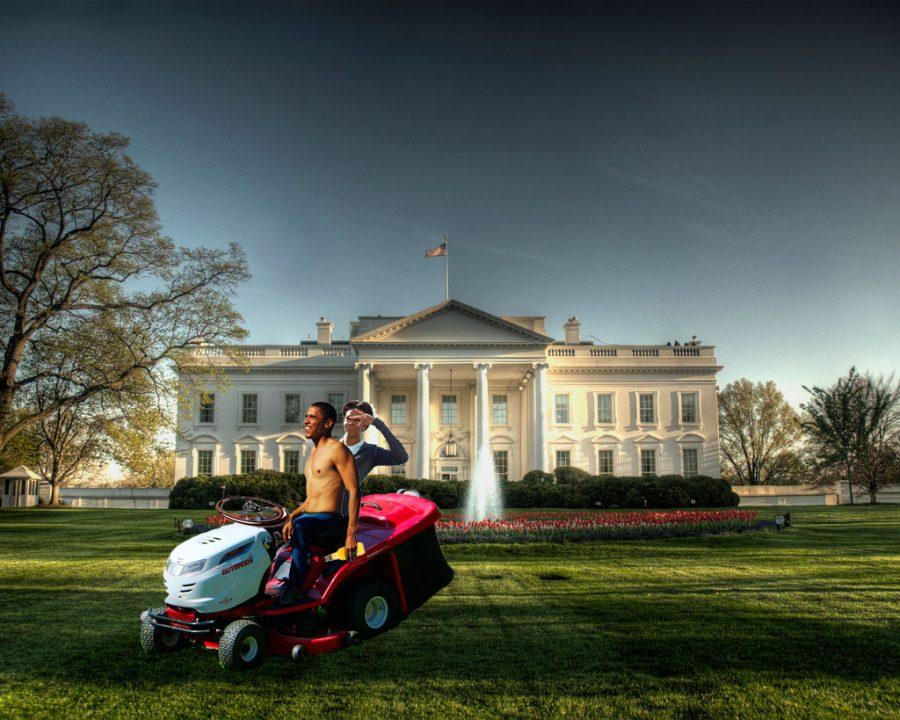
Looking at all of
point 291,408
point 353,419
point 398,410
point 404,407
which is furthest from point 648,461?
point 353,419

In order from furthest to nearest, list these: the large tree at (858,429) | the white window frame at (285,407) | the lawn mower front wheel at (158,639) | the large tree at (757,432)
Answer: the large tree at (757,432) → the white window frame at (285,407) → the large tree at (858,429) → the lawn mower front wheel at (158,639)

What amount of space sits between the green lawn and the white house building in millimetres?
30007

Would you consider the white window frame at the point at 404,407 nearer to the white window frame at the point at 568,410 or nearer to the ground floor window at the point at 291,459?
the ground floor window at the point at 291,459

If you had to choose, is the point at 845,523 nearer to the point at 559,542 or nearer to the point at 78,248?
the point at 559,542

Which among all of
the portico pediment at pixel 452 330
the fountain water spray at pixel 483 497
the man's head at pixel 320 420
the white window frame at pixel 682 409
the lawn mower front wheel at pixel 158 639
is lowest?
the fountain water spray at pixel 483 497

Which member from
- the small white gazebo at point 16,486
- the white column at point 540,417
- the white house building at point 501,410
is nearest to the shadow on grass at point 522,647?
the white column at point 540,417

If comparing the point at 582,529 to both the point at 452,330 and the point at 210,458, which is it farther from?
the point at 210,458

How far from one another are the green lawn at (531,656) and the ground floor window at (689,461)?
31367 millimetres

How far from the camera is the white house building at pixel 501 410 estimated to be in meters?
39.0

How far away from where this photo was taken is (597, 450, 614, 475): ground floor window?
129 feet

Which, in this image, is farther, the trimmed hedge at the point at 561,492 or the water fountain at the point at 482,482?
the trimmed hedge at the point at 561,492

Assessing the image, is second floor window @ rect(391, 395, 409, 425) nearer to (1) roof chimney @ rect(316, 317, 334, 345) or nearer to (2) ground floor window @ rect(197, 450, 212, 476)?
(1) roof chimney @ rect(316, 317, 334, 345)

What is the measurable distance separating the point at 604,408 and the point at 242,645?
37465mm

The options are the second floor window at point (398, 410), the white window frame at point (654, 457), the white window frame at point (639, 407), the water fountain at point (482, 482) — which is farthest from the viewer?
the white window frame at point (639, 407)
